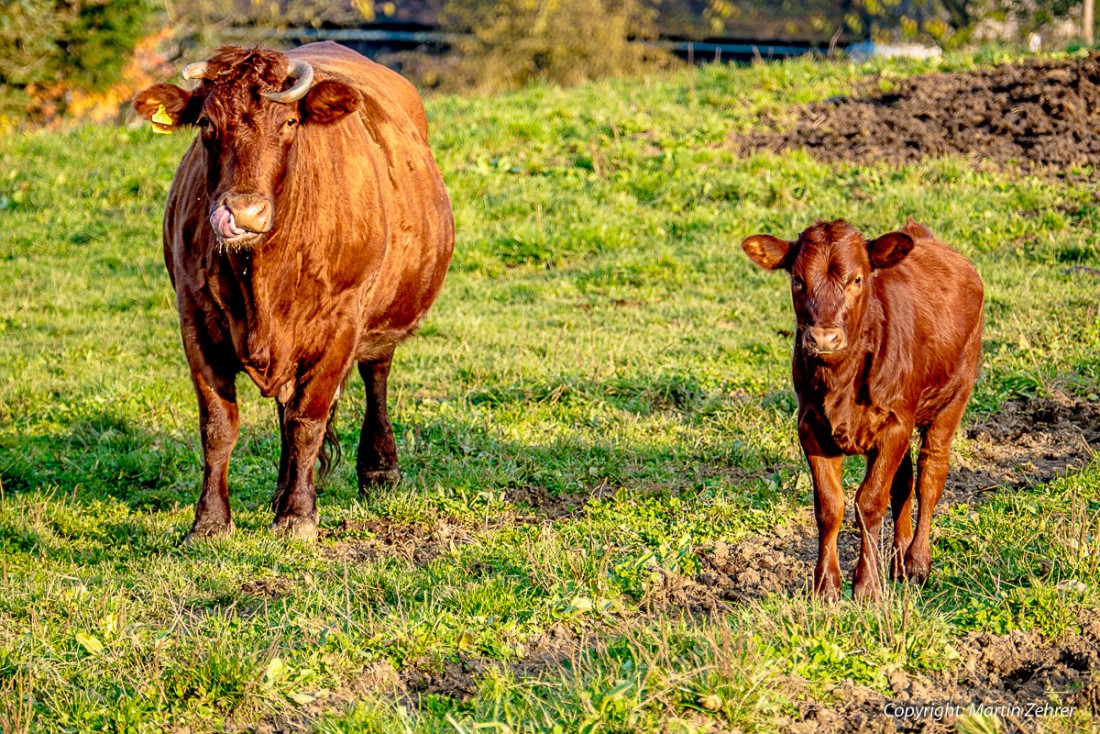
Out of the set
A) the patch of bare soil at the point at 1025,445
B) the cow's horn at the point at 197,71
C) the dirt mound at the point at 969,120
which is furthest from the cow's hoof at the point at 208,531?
the dirt mound at the point at 969,120

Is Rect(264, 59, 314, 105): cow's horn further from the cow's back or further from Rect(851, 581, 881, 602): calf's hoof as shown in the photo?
Rect(851, 581, 881, 602): calf's hoof

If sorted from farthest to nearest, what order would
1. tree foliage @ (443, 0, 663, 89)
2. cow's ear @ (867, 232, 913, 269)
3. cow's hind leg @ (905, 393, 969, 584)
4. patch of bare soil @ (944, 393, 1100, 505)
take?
tree foliage @ (443, 0, 663, 89)
patch of bare soil @ (944, 393, 1100, 505)
cow's hind leg @ (905, 393, 969, 584)
cow's ear @ (867, 232, 913, 269)

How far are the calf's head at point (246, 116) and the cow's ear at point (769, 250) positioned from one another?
2.17 m

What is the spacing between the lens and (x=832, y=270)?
16.5ft

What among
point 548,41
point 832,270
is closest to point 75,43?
point 548,41

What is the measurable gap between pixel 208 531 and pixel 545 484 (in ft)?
6.21

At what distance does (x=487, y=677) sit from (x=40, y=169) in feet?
43.2

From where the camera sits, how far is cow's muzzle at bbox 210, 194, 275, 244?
17.5 feet

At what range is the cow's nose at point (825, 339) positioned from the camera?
4.76 meters

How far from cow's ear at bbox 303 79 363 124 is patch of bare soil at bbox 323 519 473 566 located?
2.13 metres

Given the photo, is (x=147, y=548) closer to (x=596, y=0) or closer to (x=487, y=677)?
(x=487, y=677)

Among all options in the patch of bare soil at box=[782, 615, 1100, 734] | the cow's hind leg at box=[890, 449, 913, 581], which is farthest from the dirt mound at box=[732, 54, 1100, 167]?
the patch of bare soil at box=[782, 615, 1100, 734]

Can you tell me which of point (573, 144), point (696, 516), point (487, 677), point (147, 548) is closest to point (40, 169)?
point (573, 144)

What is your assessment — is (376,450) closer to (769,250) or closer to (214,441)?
(214,441)
